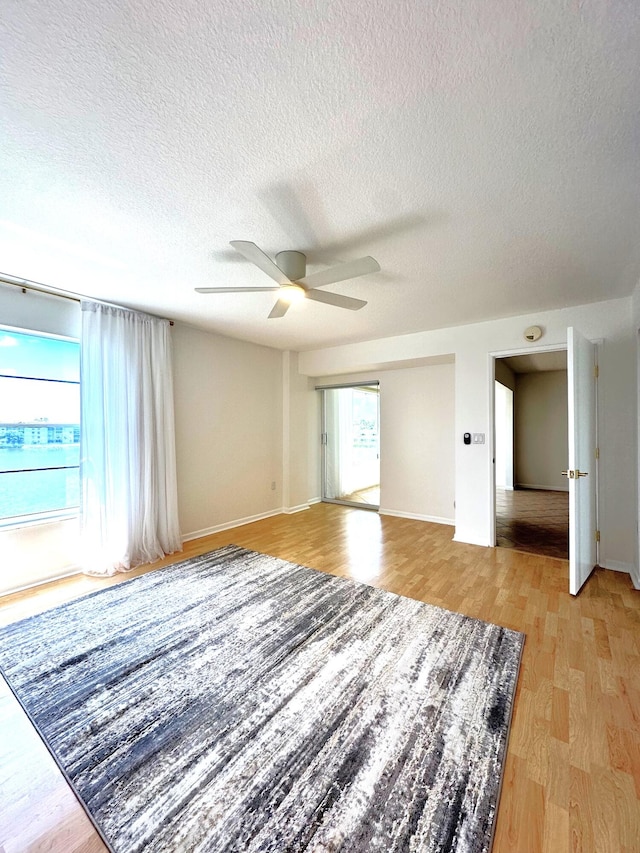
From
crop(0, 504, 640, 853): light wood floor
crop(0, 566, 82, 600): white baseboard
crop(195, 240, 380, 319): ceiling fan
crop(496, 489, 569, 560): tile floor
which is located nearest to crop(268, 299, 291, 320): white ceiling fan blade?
crop(195, 240, 380, 319): ceiling fan

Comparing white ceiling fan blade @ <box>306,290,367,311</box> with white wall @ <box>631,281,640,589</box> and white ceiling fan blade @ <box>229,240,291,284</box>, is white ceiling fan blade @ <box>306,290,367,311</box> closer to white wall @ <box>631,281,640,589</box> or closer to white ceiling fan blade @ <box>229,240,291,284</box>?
white ceiling fan blade @ <box>229,240,291,284</box>

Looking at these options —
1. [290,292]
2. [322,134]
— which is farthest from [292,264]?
[322,134]

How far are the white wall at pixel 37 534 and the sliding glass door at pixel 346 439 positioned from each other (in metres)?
3.83

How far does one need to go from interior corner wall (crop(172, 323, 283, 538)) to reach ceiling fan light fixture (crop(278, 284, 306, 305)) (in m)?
2.12

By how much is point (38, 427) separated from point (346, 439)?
14.5ft

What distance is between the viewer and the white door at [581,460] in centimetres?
257

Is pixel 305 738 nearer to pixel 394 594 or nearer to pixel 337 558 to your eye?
pixel 394 594

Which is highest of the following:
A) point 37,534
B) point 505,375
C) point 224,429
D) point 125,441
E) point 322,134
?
point 322,134

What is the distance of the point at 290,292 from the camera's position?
91.0 inches

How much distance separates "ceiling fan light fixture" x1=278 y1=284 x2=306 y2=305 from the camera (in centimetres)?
225

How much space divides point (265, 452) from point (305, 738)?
3876 millimetres

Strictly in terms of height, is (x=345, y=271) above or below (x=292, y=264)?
below

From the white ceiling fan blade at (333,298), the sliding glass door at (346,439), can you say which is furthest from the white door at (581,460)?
the sliding glass door at (346,439)

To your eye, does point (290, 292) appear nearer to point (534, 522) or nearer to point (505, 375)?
point (534, 522)
